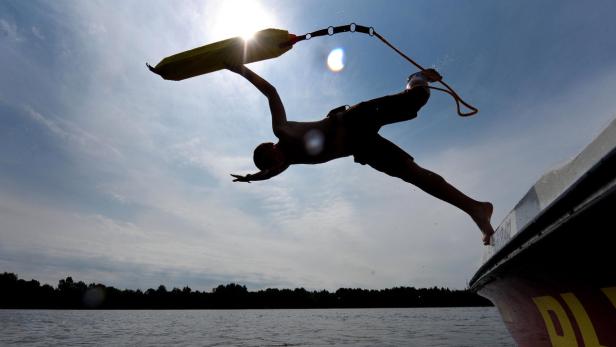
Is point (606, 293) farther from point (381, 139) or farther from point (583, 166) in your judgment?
point (381, 139)

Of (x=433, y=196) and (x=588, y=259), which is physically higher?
(x=433, y=196)

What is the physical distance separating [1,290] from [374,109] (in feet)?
569

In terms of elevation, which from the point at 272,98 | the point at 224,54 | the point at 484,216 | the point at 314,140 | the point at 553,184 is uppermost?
the point at 224,54

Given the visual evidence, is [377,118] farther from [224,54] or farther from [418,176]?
[224,54]

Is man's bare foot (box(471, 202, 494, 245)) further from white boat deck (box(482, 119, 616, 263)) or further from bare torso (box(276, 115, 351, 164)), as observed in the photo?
bare torso (box(276, 115, 351, 164))

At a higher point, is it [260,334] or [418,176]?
[418,176]

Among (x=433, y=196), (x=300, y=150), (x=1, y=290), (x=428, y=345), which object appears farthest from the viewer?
(x=1, y=290)

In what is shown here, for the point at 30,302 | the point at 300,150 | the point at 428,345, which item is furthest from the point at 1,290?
the point at 300,150

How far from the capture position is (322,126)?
4.54 metres

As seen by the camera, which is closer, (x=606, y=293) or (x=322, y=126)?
(x=606, y=293)

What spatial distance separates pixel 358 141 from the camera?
470 cm

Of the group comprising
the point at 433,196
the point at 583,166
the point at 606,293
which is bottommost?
the point at 606,293

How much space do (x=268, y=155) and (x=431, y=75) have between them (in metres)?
2.24

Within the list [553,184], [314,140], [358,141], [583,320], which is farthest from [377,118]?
[583,320]
